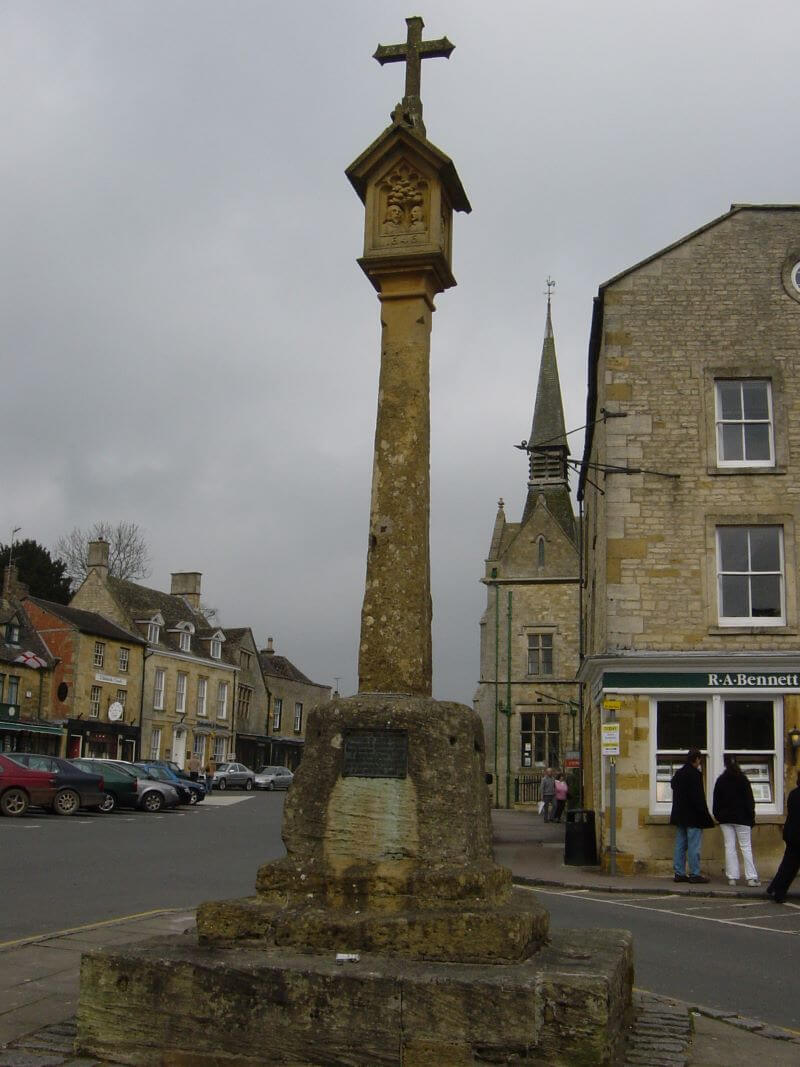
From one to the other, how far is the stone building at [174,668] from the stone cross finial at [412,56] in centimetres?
4596

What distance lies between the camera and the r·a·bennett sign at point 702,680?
16.3 metres

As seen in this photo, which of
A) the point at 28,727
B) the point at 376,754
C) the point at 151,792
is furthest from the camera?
the point at 28,727

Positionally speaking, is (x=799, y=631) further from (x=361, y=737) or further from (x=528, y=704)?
(x=528, y=704)

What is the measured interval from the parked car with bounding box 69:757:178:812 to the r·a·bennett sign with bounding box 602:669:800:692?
1633 cm

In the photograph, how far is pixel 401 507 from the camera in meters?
6.90

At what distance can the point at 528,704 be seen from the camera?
4397cm

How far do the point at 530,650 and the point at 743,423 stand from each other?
28119 mm

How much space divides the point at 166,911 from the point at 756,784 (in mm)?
9882

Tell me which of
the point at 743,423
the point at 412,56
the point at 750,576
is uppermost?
the point at 743,423

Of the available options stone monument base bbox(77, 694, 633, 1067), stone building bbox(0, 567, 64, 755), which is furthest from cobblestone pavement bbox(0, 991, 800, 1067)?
stone building bbox(0, 567, 64, 755)

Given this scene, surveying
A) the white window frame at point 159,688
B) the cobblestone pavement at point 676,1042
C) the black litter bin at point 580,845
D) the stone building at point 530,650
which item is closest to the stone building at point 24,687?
the white window frame at point 159,688

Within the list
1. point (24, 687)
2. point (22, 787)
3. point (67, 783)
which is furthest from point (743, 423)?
point (24, 687)

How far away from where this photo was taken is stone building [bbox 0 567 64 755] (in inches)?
1655

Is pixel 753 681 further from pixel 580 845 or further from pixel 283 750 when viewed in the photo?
pixel 283 750
